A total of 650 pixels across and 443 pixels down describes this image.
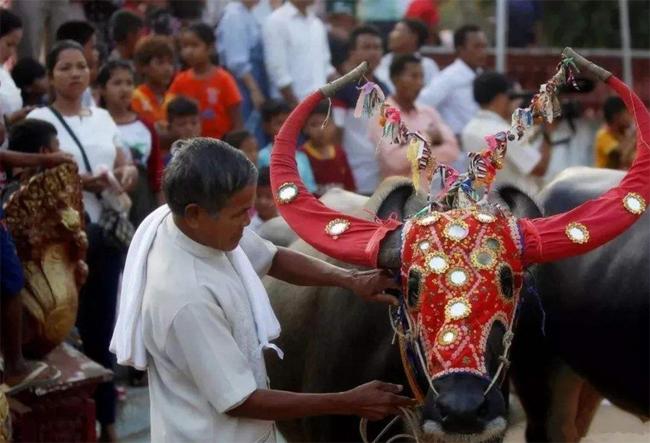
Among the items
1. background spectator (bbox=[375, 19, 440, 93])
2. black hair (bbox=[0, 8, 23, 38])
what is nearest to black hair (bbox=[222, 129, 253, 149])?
black hair (bbox=[0, 8, 23, 38])

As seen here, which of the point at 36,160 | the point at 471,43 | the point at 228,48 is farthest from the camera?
the point at 471,43

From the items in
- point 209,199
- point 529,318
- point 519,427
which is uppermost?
point 209,199

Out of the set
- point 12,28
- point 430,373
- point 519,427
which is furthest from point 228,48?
point 430,373

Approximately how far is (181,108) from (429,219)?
4062 mm

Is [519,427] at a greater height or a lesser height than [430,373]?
lesser

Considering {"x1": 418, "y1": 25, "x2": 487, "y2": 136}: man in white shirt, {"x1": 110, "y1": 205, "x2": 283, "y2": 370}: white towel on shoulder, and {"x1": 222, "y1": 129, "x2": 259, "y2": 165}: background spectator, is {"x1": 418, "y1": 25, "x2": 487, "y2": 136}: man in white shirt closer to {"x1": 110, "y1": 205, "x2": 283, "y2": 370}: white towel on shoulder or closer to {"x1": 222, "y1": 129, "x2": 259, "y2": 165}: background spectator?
{"x1": 222, "y1": 129, "x2": 259, "y2": 165}: background spectator

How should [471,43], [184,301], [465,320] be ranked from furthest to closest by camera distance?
[471,43], [465,320], [184,301]

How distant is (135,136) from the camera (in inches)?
306

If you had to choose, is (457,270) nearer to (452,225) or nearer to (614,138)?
(452,225)

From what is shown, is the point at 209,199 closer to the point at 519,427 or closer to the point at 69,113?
the point at 69,113

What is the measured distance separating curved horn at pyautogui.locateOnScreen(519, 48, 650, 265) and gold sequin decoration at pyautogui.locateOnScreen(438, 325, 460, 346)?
401 millimetres

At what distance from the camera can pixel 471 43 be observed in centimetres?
1092

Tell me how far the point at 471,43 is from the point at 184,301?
23.8ft

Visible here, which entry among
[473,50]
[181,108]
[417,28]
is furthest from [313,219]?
[417,28]
